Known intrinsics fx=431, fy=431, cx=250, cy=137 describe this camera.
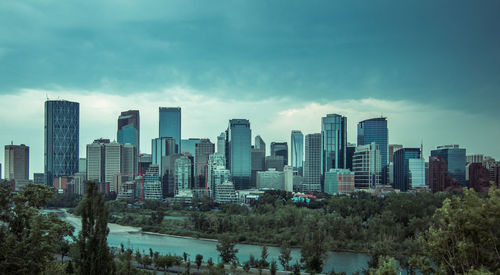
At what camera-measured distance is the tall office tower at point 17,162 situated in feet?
275

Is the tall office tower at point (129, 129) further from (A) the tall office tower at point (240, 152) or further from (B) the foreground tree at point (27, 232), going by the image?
(B) the foreground tree at point (27, 232)

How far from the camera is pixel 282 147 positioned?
105 metres

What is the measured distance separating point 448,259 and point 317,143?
80313 mm

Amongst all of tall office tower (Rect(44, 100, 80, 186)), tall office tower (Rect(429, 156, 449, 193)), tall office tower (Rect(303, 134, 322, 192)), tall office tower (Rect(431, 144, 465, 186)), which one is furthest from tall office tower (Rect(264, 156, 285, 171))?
tall office tower (Rect(429, 156, 449, 193))

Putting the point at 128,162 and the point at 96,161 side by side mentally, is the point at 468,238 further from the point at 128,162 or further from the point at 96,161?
the point at 128,162

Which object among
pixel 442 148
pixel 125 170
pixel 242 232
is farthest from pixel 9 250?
pixel 125 170

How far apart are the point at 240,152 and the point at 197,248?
54916mm

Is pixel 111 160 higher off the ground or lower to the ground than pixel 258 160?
higher

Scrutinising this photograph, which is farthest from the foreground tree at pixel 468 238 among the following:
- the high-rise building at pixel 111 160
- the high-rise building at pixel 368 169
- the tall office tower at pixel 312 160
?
the tall office tower at pixel 312 160

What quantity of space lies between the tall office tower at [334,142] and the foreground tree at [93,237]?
3045 inches

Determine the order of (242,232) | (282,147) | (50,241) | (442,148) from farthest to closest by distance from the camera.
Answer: (282,147)
(442,148)
(242,232)
(50,241)

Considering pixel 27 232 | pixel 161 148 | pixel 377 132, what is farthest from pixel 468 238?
pixel 161 148

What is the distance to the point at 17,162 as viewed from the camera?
84750 mm

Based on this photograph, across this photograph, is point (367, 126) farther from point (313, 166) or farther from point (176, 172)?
point (176, 172)
